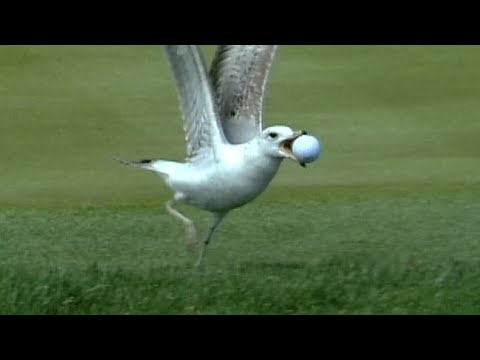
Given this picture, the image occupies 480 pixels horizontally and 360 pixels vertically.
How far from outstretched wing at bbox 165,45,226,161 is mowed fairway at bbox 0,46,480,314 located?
25.0 inches

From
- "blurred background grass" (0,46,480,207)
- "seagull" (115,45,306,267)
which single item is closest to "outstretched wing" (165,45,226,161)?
"seagull" (115,45,306,267)

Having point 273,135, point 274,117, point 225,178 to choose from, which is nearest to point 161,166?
point 225,178

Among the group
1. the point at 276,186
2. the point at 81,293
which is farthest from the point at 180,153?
the point at 81,293

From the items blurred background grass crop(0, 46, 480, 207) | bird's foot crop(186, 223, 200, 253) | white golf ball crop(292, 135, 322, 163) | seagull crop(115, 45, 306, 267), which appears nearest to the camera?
white golf ball crop(292, 135, 322, 163)

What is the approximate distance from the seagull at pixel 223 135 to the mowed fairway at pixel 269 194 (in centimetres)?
39

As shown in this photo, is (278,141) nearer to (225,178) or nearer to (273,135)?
(273,135)

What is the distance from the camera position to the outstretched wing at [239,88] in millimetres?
8227

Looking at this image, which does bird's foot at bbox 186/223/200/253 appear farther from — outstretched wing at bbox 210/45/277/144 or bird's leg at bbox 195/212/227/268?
outstretched wing at bbox 210/45/277/144

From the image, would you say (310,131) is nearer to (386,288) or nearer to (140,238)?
(140,238)

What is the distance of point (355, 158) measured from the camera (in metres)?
10.2

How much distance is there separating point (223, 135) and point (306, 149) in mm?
723

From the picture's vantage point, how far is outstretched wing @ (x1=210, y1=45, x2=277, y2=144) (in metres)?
8.23

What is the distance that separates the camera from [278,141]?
7.53 metres

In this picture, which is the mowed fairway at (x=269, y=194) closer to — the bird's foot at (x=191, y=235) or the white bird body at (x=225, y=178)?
the bird's foot at (x=191, y=235)
